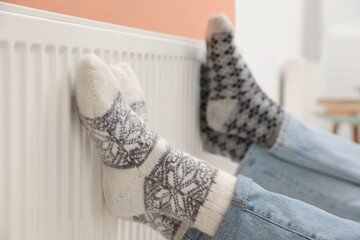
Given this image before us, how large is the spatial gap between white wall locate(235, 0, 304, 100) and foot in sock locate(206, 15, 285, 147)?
1.15 ft

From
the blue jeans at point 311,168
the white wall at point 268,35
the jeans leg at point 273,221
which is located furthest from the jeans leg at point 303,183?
the white wall at point 268,35

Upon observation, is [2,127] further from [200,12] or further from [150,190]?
[200,12]

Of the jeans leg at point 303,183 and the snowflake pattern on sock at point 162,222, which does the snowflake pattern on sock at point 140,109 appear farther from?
the jeans leg at point 303,183

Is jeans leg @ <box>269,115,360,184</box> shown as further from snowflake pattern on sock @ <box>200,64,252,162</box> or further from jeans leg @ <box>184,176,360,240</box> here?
jeans leg @ <box>184,176,360,240</box>

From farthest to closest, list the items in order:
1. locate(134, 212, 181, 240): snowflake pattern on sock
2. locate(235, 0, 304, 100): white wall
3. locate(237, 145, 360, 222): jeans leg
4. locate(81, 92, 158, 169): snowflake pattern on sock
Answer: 1. locate(235, 0, 304, 100): white wall
2. locate(237, 145, 360, 222): jeans leg
3. locate(134, 212, 181, 240): snowflake pattern on sock
4. locate(81, 92, 158, 169): snowflake pattern on sock

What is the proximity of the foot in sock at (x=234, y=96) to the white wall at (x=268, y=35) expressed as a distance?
0.35 meters

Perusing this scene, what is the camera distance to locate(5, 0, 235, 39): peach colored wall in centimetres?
61

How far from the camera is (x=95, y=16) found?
0.67 metres

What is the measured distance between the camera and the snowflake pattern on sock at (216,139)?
1.01 metres

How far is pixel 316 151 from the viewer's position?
924mm

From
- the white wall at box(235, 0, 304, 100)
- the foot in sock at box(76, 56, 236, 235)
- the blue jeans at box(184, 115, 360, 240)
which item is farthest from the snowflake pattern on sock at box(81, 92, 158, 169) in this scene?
the white wall at box(235, 0, 304, 100)

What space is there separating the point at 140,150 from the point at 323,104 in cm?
179

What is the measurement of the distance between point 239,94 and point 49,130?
53 cm

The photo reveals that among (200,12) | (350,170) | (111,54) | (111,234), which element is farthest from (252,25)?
(111,234)
